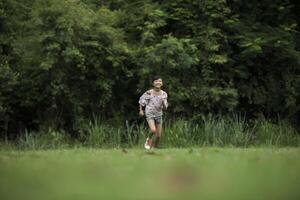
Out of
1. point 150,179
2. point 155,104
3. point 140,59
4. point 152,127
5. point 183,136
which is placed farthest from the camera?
point 140,59

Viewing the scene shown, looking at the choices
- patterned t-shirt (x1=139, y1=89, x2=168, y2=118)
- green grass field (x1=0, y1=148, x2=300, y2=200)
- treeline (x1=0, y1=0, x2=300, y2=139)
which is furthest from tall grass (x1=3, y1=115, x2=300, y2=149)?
green grass field (x1=0, y1=148, x2=300, y2=200)

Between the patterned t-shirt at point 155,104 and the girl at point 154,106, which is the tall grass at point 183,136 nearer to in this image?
the girl at point 154,106

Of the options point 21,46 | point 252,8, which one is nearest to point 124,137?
point 21,46

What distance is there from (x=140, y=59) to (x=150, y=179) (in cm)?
1186

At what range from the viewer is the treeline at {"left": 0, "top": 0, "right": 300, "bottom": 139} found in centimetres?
1844

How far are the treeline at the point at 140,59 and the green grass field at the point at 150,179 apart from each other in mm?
8805

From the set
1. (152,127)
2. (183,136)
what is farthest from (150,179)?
(183,136)

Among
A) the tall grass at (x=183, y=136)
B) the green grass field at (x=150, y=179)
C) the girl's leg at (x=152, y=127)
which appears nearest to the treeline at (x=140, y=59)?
the tall grass at (x=183, y=136)

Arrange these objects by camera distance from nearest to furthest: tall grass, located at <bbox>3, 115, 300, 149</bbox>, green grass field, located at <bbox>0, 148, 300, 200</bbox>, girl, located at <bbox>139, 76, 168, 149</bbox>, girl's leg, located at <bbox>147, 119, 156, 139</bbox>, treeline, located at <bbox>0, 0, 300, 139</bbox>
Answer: green grass field, located at <bbox>0, 148, 300, 200</bbox>
girl's leg, located at <bbox>147, 119, 156, 139</bbox>
girl, located at <bbox>139, 76, 168, 149</bbox>
tall grass, located at <bbox>3, 115, 300, 149</bbox>
treeline, located at <bbox>0, 0, 300, 139</bbox>

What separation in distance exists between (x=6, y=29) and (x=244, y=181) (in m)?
13.9

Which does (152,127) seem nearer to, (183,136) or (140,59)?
(183,136)

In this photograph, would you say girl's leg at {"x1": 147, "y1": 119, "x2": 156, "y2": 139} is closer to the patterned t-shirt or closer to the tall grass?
the patterned t-shirt

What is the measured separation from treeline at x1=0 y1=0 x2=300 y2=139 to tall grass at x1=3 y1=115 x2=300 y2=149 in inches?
45.5

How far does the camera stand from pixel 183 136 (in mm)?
17297
